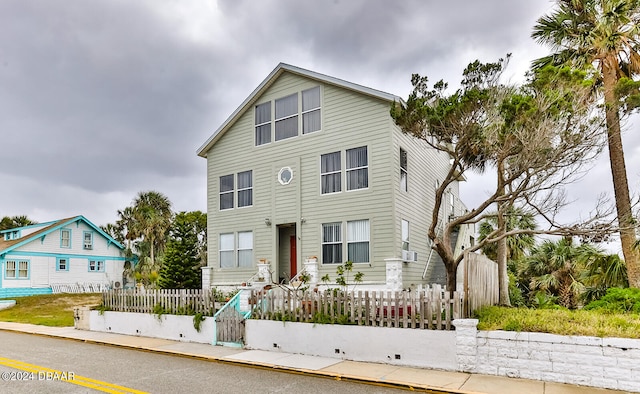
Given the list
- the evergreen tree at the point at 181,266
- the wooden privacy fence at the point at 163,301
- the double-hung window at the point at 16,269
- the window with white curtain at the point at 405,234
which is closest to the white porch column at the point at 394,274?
the window with white curtain at the point at 405,234

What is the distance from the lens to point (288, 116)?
1962 cm

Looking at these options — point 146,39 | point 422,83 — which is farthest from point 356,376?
point 146,39

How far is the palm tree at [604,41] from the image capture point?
14656 mm

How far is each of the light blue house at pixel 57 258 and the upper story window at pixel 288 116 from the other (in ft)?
65.3

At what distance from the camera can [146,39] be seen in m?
16.9

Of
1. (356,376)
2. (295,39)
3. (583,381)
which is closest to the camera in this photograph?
(583,381)

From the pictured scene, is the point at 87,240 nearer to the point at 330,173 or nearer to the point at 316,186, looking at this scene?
the point at 316,186

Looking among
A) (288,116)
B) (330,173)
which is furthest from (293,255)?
(288,116)

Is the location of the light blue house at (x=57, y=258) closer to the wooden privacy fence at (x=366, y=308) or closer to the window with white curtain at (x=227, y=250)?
the window with white curtain at (x=227, y=250)

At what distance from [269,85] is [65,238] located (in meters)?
25.4

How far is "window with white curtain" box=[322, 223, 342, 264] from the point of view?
17531 mm

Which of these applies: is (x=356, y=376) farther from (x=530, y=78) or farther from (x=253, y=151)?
(x=253, y=151)

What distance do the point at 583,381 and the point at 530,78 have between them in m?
7.04

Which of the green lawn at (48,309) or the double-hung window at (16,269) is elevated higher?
the double-hung window at (16,269)
